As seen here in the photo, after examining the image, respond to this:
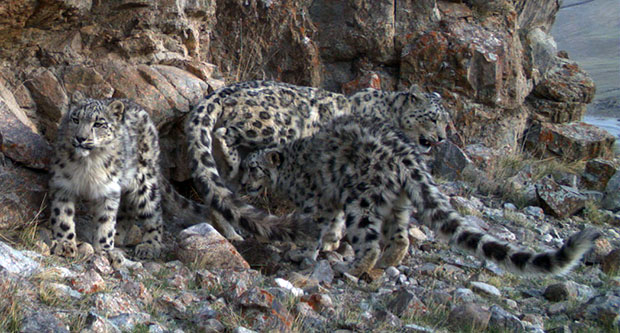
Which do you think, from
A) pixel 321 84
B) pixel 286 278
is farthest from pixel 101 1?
pixel 321 84

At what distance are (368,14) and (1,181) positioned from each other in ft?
23.2

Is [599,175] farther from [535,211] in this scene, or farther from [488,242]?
[488,242]

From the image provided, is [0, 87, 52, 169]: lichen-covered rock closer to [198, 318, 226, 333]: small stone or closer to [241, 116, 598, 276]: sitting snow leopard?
[241, 116, 598, 276]: sitting snow leopard

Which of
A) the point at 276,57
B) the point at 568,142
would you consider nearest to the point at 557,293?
the point at 276,57

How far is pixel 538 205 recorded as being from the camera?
8609 mm

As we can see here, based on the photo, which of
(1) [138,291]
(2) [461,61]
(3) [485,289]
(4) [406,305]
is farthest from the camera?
(2) [461,61]

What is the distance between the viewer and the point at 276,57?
1014cm

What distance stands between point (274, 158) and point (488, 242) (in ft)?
9.06

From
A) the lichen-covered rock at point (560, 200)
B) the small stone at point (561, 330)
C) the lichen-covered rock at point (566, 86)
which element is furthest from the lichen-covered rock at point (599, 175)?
the small stone at point (561, 330)

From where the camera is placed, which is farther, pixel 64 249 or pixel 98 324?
pixel 64 249

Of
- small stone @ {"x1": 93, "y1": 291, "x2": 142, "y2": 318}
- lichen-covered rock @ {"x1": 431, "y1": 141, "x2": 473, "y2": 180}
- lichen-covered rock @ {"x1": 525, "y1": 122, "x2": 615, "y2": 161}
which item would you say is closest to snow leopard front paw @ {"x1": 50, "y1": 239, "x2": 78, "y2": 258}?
small stone @ {"x1": 93, "y1": 291, "x2": 142, "y2": 318}

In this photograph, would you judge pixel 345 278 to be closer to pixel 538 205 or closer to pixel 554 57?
pixel 538 205

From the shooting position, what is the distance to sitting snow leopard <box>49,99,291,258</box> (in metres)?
5.39

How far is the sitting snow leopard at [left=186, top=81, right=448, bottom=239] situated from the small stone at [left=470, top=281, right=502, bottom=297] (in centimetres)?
216
